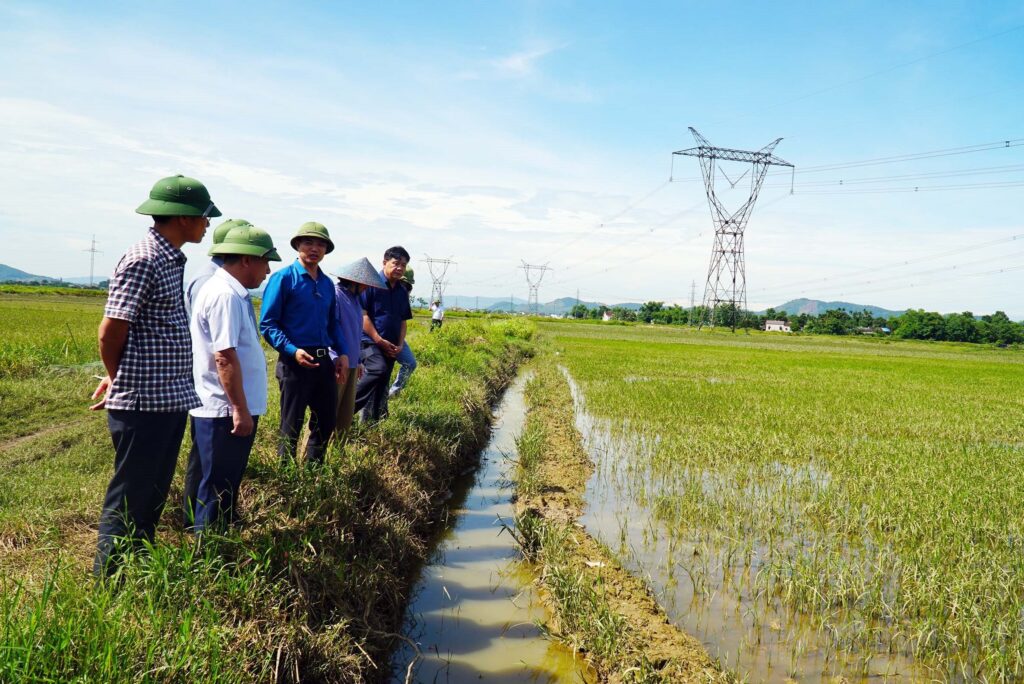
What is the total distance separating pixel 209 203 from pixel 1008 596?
15.6ft

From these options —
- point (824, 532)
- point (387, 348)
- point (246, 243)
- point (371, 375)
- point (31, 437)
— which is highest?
point (246, 243)

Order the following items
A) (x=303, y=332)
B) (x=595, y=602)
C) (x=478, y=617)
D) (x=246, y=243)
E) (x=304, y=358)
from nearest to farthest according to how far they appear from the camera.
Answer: (x=246, y=243) → (x=595, y=602) → (x=478, y=617) → (x=304, y=358) → (x=303, y=332)

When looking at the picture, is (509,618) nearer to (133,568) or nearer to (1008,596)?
(133,568)

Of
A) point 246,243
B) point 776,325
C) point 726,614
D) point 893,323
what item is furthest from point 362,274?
point 776,325

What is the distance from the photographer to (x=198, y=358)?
2.85 metres

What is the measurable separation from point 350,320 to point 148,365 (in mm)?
2240

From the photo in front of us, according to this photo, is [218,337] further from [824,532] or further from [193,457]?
[824,532]

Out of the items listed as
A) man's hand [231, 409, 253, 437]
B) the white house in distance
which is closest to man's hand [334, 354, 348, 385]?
man's hand [231, 409, 253, 437]

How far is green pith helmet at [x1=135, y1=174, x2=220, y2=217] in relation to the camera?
8.14ft

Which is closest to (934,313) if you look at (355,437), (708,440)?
(708,440)

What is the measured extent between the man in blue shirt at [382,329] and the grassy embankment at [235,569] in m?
0.36

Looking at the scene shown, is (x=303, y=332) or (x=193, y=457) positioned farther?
(x=303, y=332)

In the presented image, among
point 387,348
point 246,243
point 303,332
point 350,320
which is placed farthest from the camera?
point 387,348

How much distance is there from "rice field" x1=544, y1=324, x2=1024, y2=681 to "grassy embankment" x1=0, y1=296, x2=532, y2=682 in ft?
5.59
